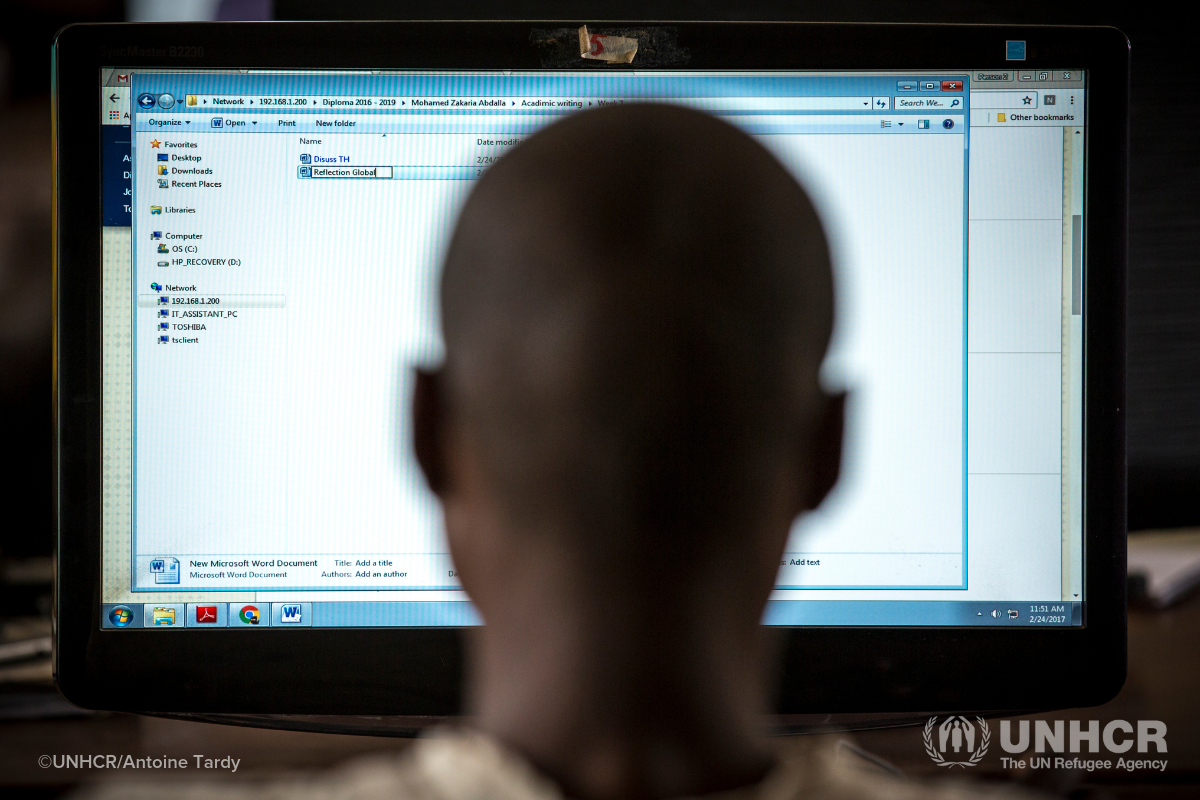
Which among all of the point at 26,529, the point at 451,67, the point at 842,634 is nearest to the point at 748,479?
the point at 842,634

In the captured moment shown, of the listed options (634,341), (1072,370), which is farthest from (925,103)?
(634,341)

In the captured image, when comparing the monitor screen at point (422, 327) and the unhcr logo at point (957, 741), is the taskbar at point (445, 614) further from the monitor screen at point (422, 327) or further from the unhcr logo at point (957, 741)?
the unhcr logo at point (957, 741)

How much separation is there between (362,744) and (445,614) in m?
0.21

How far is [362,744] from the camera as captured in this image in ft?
2.00

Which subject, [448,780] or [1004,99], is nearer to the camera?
[448,780]

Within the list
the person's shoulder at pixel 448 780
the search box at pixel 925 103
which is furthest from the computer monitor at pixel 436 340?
the person's shoulder at pixel 448 780

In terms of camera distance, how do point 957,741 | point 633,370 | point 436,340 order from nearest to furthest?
point 633,370
point 436,340
point 957,741

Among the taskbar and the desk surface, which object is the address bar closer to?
the taskbar

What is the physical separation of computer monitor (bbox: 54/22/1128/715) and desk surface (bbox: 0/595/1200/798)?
15cm

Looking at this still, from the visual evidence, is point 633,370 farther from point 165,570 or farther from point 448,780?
point 165,570

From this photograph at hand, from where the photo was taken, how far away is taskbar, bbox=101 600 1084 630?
1.53 ft

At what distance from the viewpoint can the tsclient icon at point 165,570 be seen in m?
0.47

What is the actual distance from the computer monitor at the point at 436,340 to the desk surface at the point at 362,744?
0.49 feet

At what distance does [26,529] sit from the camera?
650mm
